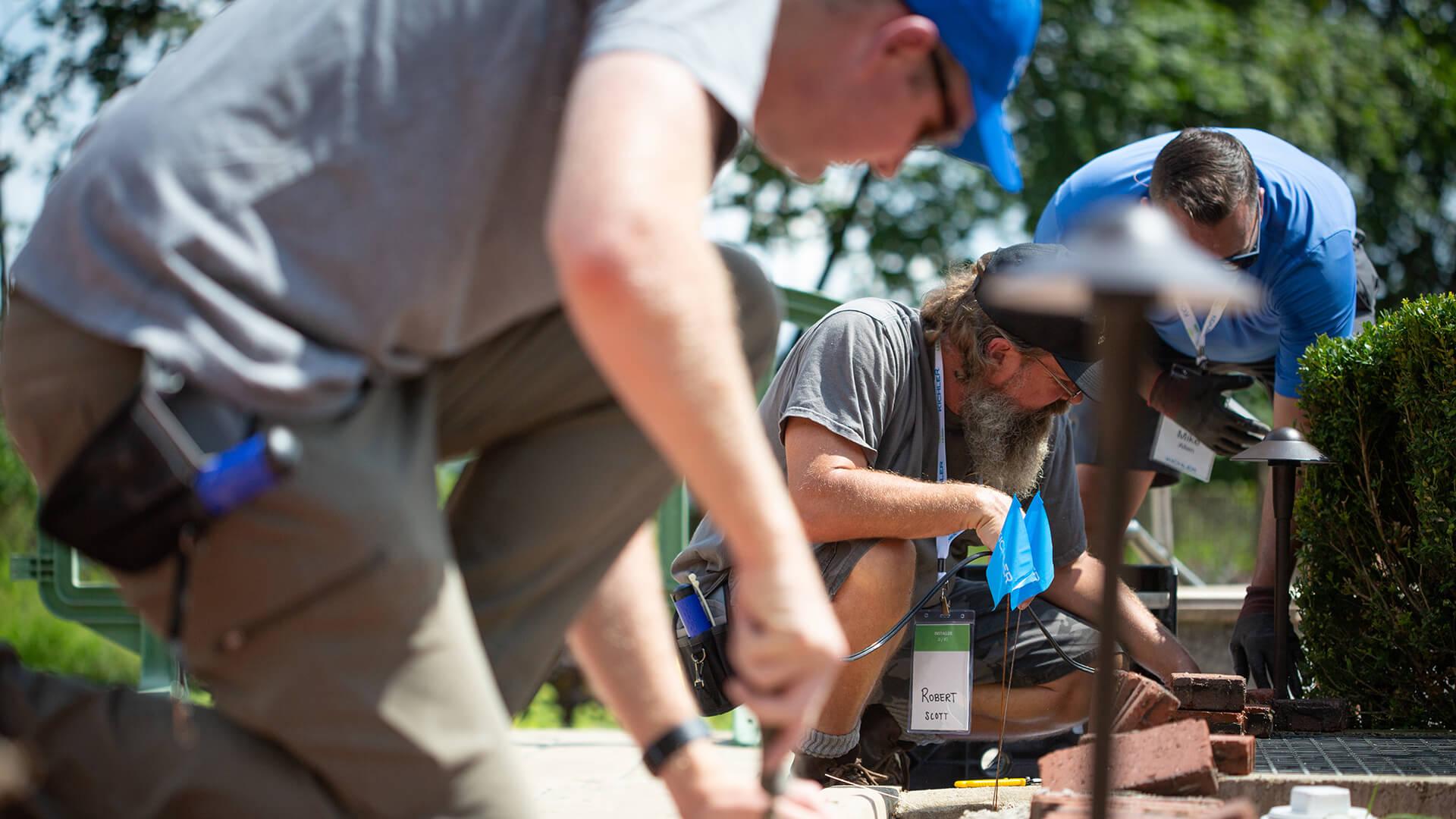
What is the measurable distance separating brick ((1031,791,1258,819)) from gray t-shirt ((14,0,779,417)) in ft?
4.38

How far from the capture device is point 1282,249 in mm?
4266

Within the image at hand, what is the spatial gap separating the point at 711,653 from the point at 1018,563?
77cm

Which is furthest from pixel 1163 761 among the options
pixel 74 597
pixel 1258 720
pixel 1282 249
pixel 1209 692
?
pixel 74 597

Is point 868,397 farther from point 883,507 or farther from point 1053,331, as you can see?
point 1053,331

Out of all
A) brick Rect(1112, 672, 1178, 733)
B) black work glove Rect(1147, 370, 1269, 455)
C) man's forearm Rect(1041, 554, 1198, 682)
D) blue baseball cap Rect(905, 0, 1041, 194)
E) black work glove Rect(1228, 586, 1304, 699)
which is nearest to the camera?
blue baseball cap Rect(905, 0, 1041, 194)

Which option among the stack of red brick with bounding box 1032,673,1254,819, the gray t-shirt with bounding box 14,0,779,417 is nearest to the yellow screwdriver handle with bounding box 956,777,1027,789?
the stack of red brick with bounding box 1032,673,1254,819

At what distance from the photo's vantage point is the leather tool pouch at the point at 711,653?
3.26m

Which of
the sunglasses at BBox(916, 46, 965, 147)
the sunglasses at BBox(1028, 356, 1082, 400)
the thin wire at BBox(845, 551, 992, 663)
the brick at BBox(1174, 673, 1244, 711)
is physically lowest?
the brick at BBox(1174, 673, 1244, 711)

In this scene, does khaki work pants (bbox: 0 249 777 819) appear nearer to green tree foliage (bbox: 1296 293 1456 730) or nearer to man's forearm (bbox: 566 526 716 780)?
man's forearm (bbox: 566 526 716 780)

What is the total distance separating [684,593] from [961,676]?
718mm

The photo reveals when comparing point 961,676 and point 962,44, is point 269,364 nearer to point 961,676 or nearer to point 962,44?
point 962,44

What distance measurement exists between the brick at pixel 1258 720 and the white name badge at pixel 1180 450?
1573 millimetres

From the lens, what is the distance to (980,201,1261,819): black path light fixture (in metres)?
1.23

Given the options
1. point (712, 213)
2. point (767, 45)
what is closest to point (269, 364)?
point (767, 45)
